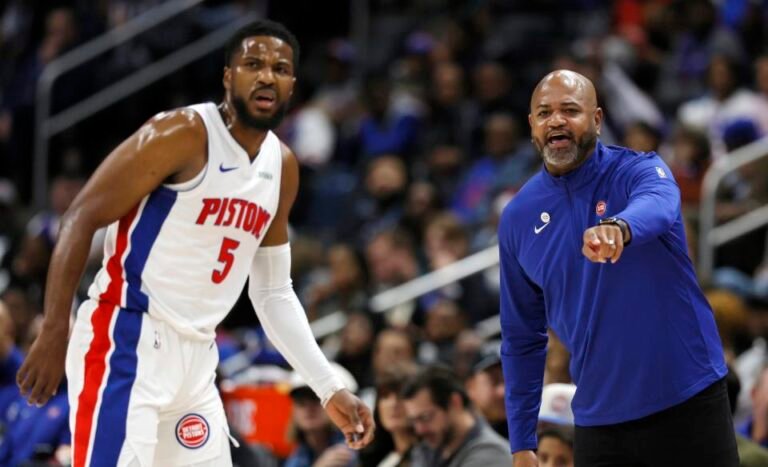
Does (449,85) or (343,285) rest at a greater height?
(449,85)

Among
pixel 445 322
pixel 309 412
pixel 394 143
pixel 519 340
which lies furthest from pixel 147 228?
pixel 394 143

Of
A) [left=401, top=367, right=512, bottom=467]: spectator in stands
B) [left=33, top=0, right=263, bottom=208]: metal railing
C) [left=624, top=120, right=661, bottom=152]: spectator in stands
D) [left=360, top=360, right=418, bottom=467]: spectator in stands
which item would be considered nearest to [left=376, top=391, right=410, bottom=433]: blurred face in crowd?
[left=360, top=360, right=418, bottom=467]: spectator in stands

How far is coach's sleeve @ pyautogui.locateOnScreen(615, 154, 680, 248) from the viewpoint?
13.1ft

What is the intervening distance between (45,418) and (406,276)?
363cm

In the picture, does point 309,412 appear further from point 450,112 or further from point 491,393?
point 450,112

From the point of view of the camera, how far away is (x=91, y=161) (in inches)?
532

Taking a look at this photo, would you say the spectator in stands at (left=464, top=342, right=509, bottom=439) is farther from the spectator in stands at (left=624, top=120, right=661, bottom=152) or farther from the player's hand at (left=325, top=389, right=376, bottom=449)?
the spectator in stands at (left=624, top=120, right=661, bottom=152)

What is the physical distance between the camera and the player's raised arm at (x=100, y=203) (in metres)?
4.56

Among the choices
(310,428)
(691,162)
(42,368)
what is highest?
(691,162)

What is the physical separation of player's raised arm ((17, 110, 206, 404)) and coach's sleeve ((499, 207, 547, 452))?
1185 mm

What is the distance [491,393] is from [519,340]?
90.7 inches

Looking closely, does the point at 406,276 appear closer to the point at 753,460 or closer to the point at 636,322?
the point at 753,460

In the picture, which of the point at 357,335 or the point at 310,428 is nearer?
the point at 310,428

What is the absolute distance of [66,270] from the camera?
4.63 m
